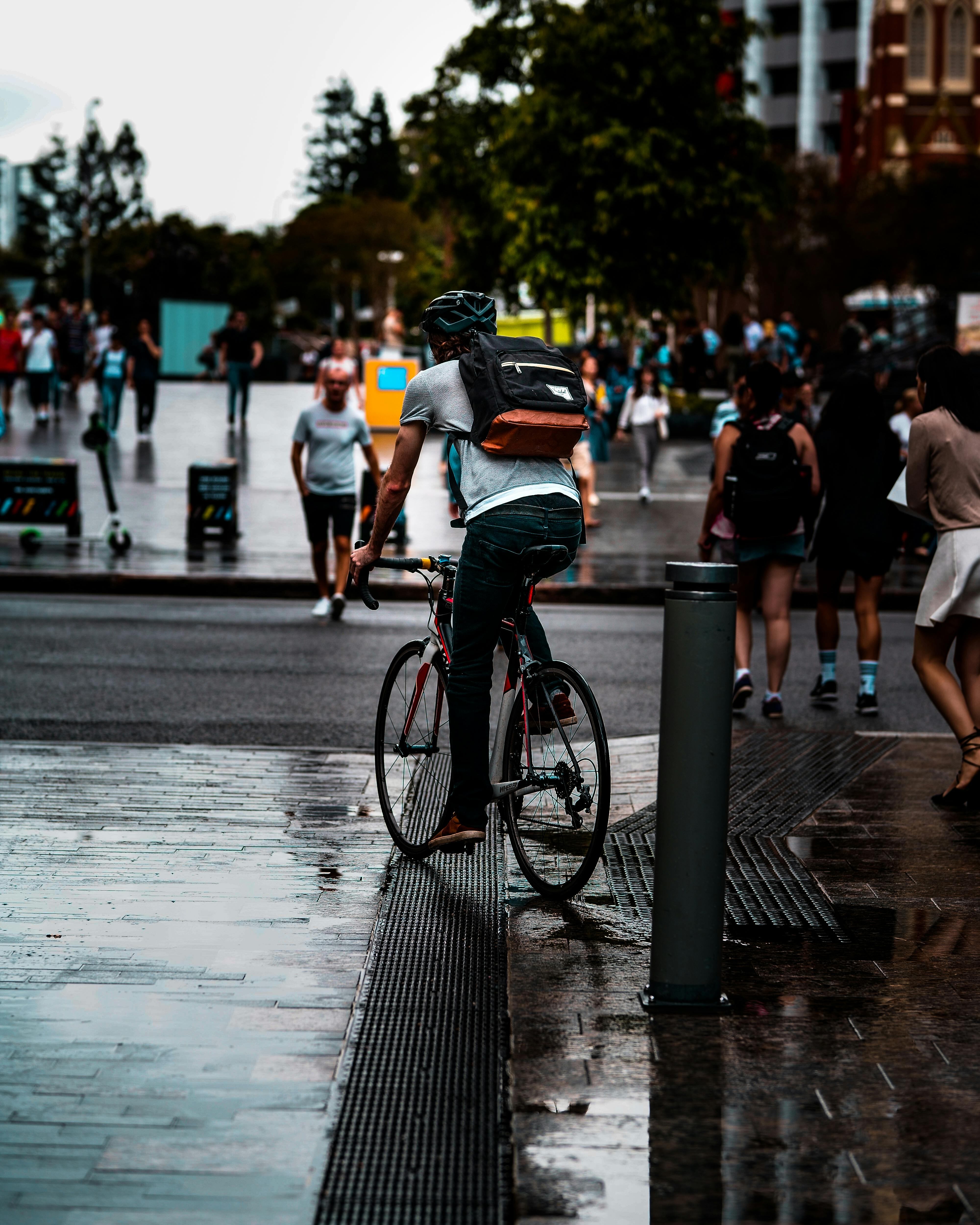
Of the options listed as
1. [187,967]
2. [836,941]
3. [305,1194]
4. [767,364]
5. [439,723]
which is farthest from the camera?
[767,364]

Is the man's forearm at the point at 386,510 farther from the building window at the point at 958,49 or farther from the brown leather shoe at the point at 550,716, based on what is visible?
the building window at the point at 958,49

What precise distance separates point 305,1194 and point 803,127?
104615 millimetres

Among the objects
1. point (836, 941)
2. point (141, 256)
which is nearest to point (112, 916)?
point (836, 941)

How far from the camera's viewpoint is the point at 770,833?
595 centimetres

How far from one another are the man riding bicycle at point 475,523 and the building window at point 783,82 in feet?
342

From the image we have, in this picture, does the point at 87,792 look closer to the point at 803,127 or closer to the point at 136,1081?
the point at 136,1081

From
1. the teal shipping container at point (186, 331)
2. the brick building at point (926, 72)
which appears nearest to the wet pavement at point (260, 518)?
the teal shipping container at point (186, 331)

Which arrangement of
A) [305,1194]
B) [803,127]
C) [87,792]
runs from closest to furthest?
[305,1194]
[87,792]
[803,127]

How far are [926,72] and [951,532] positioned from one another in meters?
83.5

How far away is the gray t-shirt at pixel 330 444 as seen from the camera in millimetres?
11469

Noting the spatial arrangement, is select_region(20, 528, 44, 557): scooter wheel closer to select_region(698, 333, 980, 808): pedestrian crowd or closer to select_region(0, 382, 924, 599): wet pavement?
select_region(0, 382, 924, 599): wet pavement

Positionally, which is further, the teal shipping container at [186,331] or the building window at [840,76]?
the building window at [840,76]

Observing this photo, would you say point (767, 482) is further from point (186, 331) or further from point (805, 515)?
point (186, 331)

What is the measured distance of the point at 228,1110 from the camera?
11.2 feet
